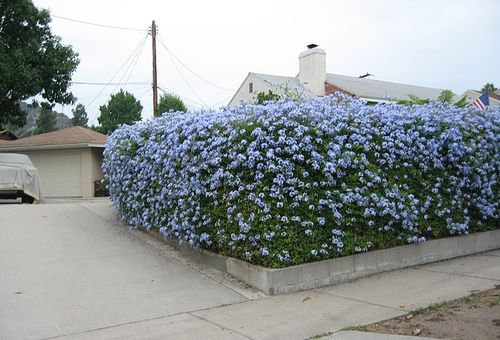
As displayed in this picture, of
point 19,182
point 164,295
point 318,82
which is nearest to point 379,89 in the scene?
point 318,82

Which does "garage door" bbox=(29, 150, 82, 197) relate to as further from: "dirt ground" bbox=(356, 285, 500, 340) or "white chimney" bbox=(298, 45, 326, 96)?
"dirt ground" bbox=(356, 285, 500, 340)

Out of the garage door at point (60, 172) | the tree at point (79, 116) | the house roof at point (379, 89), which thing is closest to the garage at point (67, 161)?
the garage door at point (60, 172)

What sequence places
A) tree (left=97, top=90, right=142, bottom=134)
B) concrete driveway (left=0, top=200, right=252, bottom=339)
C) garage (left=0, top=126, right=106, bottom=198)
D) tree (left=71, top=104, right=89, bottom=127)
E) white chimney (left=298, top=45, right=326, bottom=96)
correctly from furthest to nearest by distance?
tree (left=71, top=104, right=89, bottom=127)
tree (left=97, top=90, right=142, bottom=134)
white chimney (left=298, top=45, right=326, bottom=96)
garage (left=0, top=126, right=106, bottom=198)
concrete driveway (left=0, top=200, right=252, bottom=339)

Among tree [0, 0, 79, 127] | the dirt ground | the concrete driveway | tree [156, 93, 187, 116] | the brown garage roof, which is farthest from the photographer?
tree [156, 93, 187, 116]

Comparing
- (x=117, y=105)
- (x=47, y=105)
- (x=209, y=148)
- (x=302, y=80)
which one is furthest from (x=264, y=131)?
(x=117, y=105)

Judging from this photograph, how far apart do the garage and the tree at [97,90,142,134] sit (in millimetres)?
25703

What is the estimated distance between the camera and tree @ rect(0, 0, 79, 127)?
18.4 meters

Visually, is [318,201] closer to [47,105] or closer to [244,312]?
[244,312]

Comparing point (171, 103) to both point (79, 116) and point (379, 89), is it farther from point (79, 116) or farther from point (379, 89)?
point (79, 116)

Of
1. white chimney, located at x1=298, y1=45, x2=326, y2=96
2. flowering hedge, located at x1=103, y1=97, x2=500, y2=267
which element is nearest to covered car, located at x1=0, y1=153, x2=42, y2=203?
flowering hedge, located at x1=103, y1=97, x2=500, y2=267

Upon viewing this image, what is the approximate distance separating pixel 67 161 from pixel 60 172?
2.07ft

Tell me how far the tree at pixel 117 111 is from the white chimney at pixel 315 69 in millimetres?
25086

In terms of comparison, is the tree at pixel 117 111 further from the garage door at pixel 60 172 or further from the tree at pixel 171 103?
A: the garage door at pixel 60 172

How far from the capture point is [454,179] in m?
8.32
